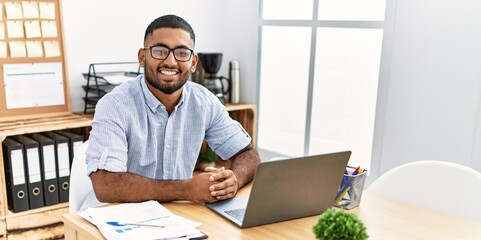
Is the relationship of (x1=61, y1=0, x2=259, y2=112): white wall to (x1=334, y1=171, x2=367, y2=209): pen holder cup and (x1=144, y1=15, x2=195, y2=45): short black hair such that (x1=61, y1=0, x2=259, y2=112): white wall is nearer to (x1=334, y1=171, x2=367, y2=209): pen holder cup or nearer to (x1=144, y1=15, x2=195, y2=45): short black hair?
(x1=144, y1=15, x2=195, y2=45): short black hair

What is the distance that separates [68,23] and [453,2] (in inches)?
80.9

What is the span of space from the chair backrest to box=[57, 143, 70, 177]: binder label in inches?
33.6

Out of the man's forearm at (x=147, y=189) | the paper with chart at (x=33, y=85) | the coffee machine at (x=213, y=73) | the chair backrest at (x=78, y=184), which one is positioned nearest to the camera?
the man's forearm at (x=147, y=189)

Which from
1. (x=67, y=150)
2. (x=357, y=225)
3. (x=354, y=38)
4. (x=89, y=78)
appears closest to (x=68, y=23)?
(x=89, y=78)

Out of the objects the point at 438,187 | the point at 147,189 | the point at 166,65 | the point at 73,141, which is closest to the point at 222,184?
the point at 147,189

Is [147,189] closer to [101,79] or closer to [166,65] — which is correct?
[166,65]

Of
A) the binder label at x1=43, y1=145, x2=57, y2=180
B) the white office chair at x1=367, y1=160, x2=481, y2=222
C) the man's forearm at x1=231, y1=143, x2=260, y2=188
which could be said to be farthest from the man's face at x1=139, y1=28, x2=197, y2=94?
the binder label at x1=43, y1=145, x2=57, y2=180

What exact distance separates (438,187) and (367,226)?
0.50 metres

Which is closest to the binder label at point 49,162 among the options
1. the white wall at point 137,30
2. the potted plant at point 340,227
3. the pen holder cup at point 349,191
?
the white wall at point 137,30

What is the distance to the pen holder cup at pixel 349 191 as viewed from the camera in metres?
1.47

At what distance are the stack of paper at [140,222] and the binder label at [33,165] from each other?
1253 mm

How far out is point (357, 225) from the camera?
905 millimetres

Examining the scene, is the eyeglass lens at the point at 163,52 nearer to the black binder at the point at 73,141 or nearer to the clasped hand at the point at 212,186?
the clasped hand at the point at 212,186

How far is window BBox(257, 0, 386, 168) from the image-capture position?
2.80 m
